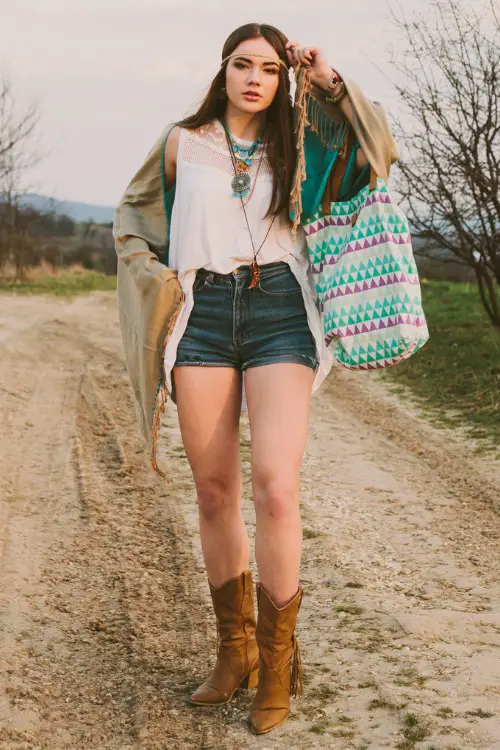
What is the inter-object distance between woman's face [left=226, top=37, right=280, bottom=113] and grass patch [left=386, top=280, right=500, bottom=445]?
4.76 m

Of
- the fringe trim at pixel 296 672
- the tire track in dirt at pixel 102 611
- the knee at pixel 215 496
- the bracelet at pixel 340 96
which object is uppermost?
the bracelet at pixel 340 96

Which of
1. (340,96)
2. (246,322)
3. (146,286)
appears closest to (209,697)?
(246,322)

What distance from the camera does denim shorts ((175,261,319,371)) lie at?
2963 mm

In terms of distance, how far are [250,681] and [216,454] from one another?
32.8 inches

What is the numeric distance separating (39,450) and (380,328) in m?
4.07

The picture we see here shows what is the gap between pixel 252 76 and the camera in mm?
2988

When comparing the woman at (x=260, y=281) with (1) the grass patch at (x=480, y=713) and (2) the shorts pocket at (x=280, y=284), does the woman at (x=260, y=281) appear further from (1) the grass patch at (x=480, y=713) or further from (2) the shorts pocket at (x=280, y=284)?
(1) the grass patch at (x=480, y=713)

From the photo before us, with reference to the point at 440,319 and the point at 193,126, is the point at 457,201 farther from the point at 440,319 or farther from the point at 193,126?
the point at 193,126

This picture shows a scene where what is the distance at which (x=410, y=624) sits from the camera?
3854 mm

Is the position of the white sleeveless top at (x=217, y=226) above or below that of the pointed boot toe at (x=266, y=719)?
above

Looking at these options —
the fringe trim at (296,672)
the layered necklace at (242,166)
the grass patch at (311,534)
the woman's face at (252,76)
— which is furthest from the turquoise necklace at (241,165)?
the grass patch at (311,534)

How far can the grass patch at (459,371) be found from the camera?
8.07 m

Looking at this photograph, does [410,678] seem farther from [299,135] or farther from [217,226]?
[299,135]

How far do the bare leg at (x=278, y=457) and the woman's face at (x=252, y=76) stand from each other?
826 mm
